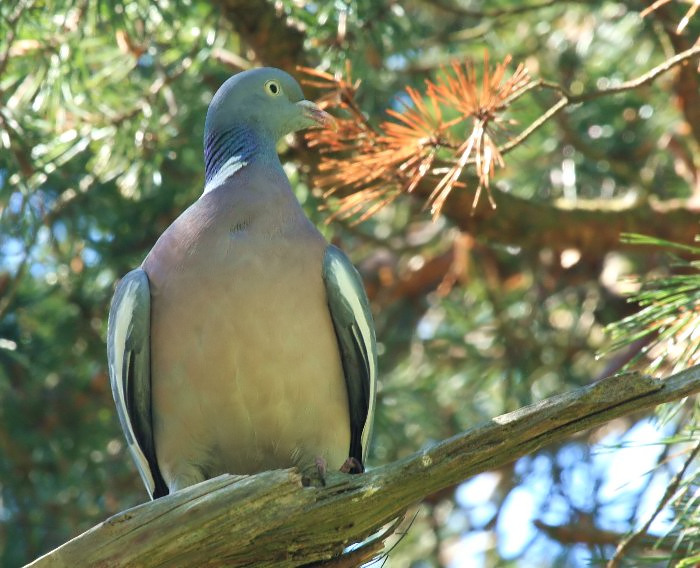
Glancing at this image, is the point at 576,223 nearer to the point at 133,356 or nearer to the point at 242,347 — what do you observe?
the point at 242,347

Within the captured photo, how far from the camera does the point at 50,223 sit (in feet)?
18.0

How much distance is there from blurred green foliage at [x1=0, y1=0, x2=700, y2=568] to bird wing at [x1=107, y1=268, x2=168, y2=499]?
60.1 inches

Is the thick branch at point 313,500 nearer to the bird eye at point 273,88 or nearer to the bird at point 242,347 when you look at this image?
the bird at point 242,347

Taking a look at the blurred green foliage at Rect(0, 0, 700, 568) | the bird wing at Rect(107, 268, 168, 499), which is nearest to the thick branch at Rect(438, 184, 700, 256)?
the blurred green foliage at Rect(0, 0, 700, 568)

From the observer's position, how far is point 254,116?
4.32 metres

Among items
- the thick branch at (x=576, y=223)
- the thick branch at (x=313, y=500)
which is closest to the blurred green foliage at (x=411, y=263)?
the thick branch at (x=576, y=223)

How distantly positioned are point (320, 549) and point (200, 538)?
1.16 ft

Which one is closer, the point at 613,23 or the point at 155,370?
the point at 155,370

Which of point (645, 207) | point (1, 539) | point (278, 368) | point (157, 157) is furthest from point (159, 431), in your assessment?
point (1, 539)

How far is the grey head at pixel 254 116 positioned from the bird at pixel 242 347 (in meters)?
0.32

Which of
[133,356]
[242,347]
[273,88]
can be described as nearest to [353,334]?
[242,347]

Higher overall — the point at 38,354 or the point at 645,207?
the point at 38,354

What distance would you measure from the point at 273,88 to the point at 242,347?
1243mm

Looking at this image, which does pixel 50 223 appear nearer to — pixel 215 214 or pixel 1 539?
pixel 215 214
